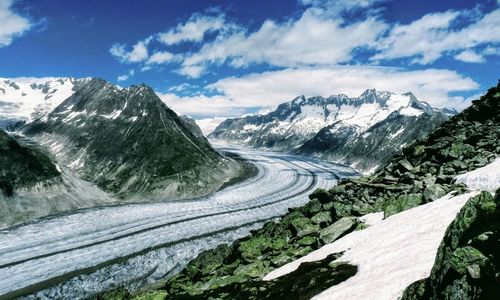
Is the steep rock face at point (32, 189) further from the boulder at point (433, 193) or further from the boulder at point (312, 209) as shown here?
the boulder at point (433, 193)

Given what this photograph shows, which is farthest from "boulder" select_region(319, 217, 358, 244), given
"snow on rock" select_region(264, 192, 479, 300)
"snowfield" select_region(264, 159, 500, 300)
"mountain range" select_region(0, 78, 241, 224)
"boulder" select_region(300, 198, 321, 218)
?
"mountain range" select_region(0, 78, 241, 224)

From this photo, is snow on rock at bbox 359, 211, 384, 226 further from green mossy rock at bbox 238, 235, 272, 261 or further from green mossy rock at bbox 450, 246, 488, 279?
green mossy rock at bbox 450, 246, 488, 279

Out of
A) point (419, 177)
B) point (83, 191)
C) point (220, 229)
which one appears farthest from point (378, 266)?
point (83, 191)

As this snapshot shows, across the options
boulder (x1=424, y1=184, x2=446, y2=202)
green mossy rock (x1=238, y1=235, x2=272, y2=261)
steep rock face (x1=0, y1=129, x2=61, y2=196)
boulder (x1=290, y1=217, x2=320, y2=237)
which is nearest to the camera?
boulder (x1=424, y1=184, x2=446, y2=202)

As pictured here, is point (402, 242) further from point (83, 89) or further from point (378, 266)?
point (83, 89)

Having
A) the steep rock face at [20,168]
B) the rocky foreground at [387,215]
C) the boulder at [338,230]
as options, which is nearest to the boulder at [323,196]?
the rocky foreground at [387,215]

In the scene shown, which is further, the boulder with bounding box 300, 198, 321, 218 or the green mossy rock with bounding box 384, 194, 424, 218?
the boulder with bounding box 300, 198, 321, 218
